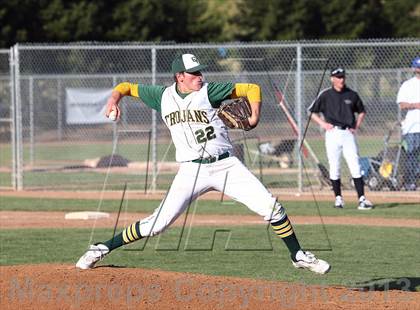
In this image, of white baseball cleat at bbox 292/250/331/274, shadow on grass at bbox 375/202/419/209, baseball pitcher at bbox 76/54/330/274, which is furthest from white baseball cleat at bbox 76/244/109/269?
shadow on grass at bbox 375/202/419/209

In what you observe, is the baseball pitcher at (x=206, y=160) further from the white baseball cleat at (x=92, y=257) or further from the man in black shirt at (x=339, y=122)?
the man in black shirt at (x=339, y=122)

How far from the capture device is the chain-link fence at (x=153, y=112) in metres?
18.7

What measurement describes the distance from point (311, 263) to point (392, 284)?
1217 millimetres

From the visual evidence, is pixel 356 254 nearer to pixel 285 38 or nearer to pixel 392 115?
pixel 392 115

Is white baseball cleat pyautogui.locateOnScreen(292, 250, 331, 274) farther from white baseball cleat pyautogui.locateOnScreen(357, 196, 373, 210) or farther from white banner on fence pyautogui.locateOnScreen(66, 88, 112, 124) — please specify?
white banner on fence pyautogui.locateOnScreen(66, 88, 112, 124)

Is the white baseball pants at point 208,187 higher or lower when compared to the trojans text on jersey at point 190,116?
lower

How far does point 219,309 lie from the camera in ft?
24.0

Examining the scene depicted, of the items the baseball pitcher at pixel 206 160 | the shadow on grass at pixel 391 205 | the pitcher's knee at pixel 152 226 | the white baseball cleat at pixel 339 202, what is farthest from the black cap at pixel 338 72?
the pitcher's knee at pixel 152 226

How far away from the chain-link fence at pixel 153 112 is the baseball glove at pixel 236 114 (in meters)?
6.87

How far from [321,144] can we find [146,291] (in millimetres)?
23063

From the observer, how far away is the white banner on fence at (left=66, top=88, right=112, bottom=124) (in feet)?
75.2

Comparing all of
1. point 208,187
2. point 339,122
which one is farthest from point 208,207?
point 208,187

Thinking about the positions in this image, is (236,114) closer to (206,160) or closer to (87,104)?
(206,160)

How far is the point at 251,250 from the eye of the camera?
11562mm
